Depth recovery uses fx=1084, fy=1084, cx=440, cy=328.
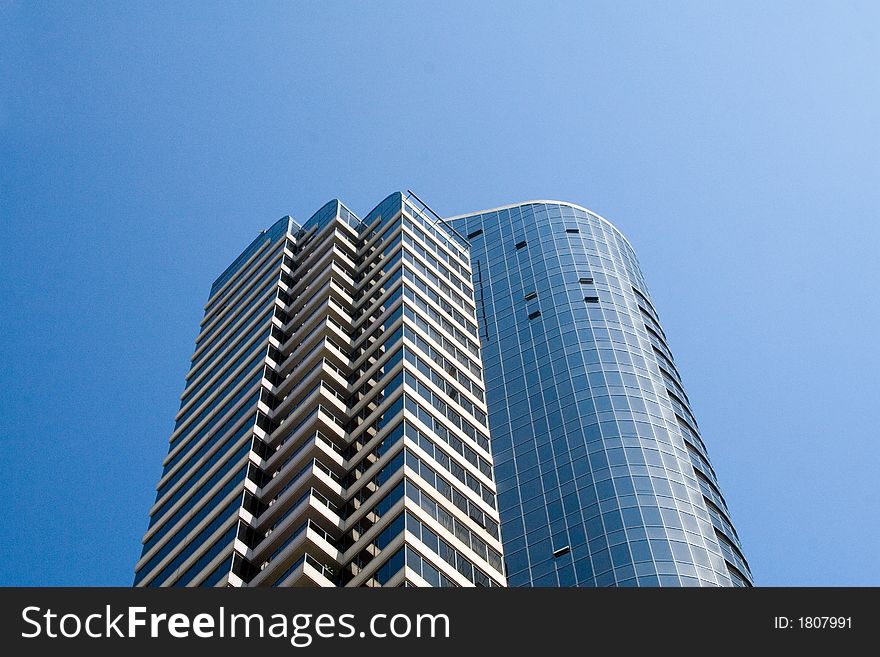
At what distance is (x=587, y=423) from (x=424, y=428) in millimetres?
22874

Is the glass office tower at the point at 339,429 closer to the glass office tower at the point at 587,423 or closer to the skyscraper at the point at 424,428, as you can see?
the skyscraper at the point at 424,428

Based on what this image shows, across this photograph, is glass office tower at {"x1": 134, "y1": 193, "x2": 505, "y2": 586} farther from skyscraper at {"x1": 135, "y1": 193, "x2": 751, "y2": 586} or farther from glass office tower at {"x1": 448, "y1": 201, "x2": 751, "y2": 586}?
glass office tower at {"x1": 448, "y1": 201, "x2": 751, "y2": 586}

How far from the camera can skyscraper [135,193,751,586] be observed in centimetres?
6347

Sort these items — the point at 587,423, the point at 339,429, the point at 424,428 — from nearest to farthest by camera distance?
the point at 424,428, the point at 339,429, the point at 587,423

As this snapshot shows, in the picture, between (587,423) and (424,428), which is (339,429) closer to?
(424,428)

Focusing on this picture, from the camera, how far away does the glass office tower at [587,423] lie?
76.5 m

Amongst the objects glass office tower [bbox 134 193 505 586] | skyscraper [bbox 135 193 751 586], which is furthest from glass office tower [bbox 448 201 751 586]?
glass office tower [bbox 134 193 505 586]

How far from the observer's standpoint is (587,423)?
288ft

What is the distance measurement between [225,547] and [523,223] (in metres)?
64.0

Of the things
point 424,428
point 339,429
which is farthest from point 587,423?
point 339,429

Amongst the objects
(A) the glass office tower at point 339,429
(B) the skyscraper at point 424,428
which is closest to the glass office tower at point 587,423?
(B) the skyscraper at point 424,428

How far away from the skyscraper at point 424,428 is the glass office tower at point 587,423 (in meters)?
0.20
